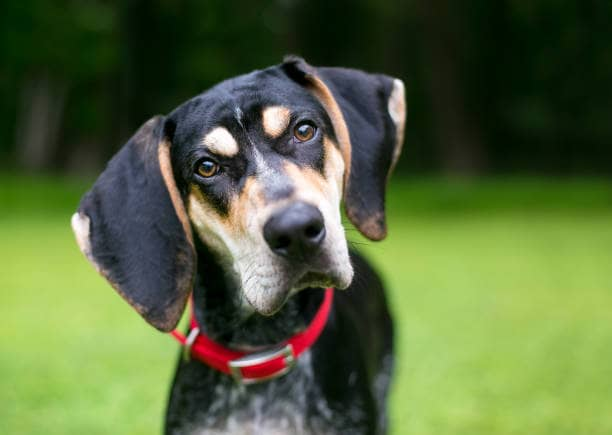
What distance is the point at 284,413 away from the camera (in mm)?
3627

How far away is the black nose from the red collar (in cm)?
67

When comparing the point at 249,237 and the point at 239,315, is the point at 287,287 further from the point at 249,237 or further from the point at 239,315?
the point at 239,315

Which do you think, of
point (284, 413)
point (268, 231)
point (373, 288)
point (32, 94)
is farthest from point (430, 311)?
point (32, 94)

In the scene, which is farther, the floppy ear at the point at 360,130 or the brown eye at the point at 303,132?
the floppy ear at the point at 360,130

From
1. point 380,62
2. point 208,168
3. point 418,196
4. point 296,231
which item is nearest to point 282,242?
point 296,231

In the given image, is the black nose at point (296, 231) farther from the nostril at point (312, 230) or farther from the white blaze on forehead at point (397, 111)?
the white blaze on forehead at point (397, 111)

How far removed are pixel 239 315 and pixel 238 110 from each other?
865 millimetres

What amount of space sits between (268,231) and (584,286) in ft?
25.0

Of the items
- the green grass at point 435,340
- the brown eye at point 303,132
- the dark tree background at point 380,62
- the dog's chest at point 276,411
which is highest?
the brown eye at point 303,132

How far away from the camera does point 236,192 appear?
11.0ft

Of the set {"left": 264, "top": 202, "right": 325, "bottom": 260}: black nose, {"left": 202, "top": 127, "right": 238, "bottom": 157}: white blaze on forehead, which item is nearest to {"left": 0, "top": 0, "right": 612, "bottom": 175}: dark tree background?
{"left": 202, "top": 127, "right": 238, "bottom": 157}: white blaze on forehead

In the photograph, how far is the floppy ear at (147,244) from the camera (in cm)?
346

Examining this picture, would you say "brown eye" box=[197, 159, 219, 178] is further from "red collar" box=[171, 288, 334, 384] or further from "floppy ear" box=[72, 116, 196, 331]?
"red collar" box=[171, 288, 334, 384]

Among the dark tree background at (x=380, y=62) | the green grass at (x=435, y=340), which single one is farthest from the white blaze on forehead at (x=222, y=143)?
the dark tree background at (x=380, y=62)
